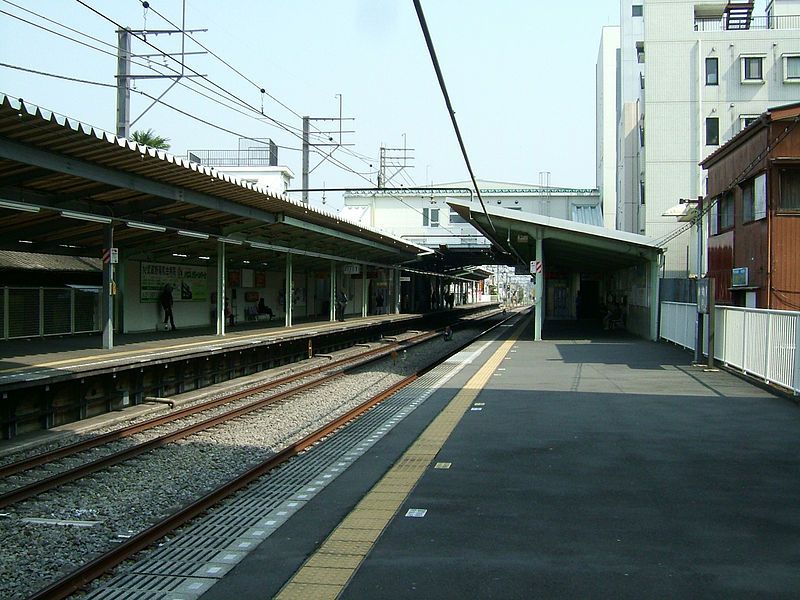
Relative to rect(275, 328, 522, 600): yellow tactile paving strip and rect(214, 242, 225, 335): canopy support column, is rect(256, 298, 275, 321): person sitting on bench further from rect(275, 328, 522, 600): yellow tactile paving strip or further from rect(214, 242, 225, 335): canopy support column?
rect(275, 328, 522, 600): yellow tactile paving strip

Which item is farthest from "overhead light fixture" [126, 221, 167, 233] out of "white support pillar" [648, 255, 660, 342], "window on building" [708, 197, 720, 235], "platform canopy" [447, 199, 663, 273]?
"white support pillar" [648, 255, 660, 342]

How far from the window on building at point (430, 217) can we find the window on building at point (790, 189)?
38402 millimetres

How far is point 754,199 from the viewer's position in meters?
16.3

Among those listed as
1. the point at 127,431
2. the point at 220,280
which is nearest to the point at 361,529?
the point at 127,431

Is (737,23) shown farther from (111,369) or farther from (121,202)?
(111,369)

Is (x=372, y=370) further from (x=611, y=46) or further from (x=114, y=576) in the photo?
(x=611, y=46)

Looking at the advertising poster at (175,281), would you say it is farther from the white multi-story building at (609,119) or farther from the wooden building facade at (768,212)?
the white multi-story building at (609,119)

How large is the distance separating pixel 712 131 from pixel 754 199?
A: 17680mm

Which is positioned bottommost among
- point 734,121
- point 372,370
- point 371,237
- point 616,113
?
point 372,370

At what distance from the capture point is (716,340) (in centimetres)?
1522

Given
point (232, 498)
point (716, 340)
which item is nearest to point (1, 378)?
point (232, 498)

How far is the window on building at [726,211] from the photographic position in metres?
18.3

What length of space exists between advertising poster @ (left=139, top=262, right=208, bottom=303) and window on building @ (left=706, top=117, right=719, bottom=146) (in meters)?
21.5

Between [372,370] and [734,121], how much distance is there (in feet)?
71.0
